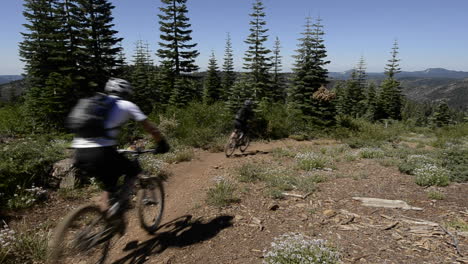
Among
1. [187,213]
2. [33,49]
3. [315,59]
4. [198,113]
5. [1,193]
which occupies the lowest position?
[187,213]

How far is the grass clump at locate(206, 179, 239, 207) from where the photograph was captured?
5.46 metres

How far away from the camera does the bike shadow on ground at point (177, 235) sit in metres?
4.01

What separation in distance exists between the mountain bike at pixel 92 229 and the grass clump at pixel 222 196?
1.38 metres

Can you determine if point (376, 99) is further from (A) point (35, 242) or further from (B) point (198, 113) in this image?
(A) point (35, 242)

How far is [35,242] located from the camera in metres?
3.93

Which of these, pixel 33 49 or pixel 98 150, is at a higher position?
pixel 33 49

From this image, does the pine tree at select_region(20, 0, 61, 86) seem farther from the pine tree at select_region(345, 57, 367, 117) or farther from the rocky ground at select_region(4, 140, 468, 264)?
the pine tree at select_region(345, 57, 367, 117)

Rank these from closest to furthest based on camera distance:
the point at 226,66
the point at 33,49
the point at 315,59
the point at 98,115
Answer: the point at 98,115
the point at 315,59
the point at 33,49
the point at 226,66

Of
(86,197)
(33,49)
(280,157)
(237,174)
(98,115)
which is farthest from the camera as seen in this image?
(33,49)

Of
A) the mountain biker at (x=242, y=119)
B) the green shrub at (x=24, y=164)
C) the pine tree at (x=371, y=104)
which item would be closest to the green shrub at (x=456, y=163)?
the mountain biker at (x=242, y=119)

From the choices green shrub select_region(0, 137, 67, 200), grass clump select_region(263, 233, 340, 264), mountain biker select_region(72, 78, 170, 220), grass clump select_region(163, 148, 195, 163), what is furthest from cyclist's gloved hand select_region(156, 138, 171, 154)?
grass clump select_region(163, 148, 195, 163)

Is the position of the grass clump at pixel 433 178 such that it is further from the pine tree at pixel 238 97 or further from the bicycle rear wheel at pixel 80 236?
the pine tree at pixel 238 97

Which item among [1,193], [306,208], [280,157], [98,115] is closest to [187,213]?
[306,208]

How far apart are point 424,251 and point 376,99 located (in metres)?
56.7
